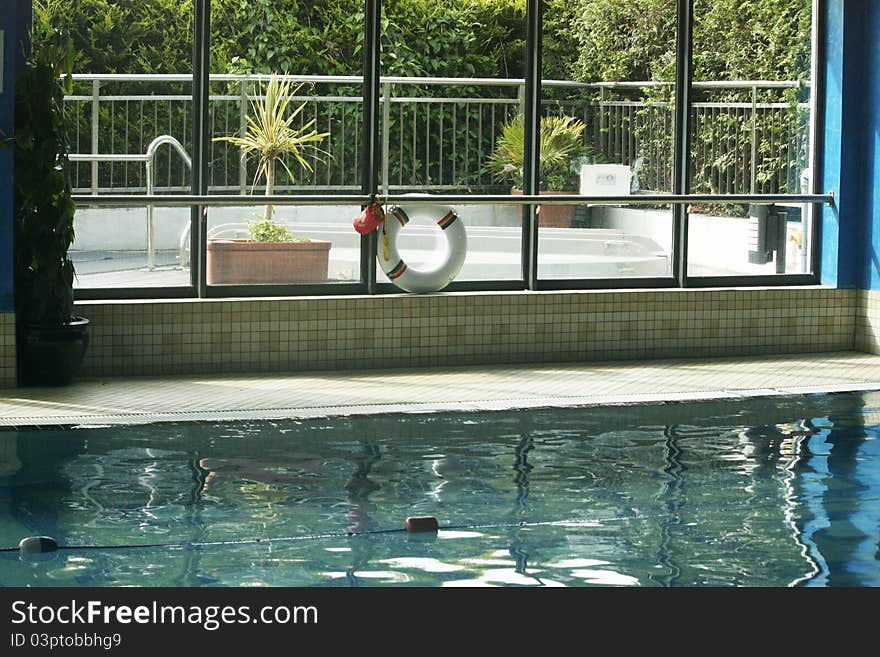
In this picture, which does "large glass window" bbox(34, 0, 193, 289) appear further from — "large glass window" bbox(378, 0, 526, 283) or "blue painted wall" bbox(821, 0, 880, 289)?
"blue painted wall" bbox(821, 0, 880, 289)

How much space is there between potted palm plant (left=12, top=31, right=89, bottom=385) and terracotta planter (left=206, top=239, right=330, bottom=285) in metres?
1.01

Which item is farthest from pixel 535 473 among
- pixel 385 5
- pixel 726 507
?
pixel 385 5

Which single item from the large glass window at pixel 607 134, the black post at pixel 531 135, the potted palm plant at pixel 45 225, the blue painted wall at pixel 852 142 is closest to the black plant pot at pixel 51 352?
the potted palm plant at pixel 45 225

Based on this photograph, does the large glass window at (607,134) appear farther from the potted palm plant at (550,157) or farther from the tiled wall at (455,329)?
the tiled wall at (455,329)

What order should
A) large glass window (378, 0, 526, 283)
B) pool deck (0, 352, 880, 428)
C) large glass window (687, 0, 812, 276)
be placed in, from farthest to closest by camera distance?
large glass window (687, 0, 812, 276), large glass window (378, 0, 526, 283), pool deck (0, 352, 880, 428)

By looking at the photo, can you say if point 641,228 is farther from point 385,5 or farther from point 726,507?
point 726,507

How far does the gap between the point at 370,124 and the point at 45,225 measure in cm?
201

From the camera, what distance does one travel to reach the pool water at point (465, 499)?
4645mm

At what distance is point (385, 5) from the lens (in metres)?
8.59

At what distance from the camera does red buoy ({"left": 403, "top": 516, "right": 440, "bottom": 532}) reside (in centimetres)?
508

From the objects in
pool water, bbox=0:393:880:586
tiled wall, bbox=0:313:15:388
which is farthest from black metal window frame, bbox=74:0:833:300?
Result: pool water, bbox=0:393:880:586

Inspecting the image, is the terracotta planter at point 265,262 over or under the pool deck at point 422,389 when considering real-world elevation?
over

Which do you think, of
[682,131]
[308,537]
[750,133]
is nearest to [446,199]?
[682,131]

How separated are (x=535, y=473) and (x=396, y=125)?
3.23m
